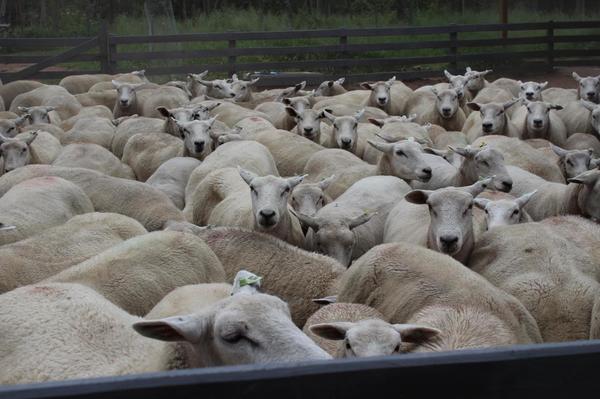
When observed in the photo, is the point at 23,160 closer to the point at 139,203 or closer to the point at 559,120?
the point at 139,203

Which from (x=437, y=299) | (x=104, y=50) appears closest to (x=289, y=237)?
(x=437, y=299)

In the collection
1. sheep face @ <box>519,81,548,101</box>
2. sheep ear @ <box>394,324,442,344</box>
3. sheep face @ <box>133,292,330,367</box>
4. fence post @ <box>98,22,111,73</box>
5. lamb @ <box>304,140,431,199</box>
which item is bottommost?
lamb @ <box>304,140,431,199</box>

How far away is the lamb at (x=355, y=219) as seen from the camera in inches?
285

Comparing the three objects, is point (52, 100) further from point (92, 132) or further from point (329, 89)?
point (329, 89)

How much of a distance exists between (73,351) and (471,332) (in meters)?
1.80

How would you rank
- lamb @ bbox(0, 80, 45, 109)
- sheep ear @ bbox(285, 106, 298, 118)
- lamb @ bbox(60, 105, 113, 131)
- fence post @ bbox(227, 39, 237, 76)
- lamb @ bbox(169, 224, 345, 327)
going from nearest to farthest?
lamb @ bbox(169, 224, 345, 327)
sheep ear @ bbox(285, 106, 298, 118)
lamb @ bbox(60, 105, 113, 131)
lamb @ bbox(0, 80, 45, 109)
fence post @ bbox(227, 39, 237, 76)

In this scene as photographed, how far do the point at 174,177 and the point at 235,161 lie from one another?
2.60 ft

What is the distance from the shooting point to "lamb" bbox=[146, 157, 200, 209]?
30.4 feet

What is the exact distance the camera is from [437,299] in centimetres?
476

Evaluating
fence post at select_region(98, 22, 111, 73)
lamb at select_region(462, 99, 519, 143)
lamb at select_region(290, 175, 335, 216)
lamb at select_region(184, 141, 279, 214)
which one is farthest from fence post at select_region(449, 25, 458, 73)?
lamb at select_region(290, 175, 335, 216)

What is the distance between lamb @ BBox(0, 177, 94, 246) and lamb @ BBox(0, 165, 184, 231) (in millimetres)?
244

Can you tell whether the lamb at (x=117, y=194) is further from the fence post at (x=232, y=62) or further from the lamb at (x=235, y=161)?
the fence post at (x=232, y=62)

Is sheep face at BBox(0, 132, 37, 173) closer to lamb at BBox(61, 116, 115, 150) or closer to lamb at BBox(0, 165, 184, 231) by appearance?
lamb at BBox(0, 165, 184, 231)

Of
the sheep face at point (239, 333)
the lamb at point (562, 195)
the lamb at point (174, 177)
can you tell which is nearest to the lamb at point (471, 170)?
the lamb at point (562, 195)
